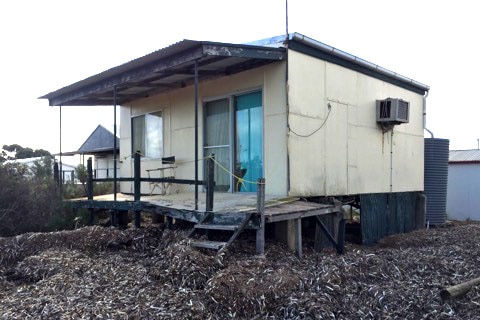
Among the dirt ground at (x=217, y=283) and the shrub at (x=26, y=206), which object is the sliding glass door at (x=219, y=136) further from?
the shrub at (x=26, y=206)

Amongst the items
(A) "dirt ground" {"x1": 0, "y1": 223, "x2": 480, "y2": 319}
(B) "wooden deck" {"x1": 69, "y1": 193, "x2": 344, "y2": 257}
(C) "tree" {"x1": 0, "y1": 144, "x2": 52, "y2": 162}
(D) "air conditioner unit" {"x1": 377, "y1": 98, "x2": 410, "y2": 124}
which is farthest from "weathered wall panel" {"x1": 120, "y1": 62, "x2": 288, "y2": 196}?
(C) "tree" {"x1": 0, "y1": 144, "x2": 52, "y2": 162}

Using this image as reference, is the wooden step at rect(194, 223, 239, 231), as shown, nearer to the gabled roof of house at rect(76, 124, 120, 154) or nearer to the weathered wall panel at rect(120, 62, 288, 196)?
the weathered wall panel at rect(120, 62, 288, 196)

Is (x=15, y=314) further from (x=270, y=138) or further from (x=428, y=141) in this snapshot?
(x=428, y=141)

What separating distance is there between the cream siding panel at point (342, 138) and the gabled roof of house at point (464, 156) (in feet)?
18.7

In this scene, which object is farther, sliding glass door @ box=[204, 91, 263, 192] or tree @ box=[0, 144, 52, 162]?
tree @ box=[0, 144, 52, 162]

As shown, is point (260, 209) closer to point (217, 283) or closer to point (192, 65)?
point (217, 283)

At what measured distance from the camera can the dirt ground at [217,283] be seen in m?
4.83

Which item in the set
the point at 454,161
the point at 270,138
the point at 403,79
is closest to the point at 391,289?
the point at 270,138

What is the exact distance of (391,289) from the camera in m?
5.44

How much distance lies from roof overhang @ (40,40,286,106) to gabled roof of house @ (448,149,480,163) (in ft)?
37.7

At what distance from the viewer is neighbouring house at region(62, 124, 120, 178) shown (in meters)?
24.3

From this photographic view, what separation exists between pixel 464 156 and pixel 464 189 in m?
2.38

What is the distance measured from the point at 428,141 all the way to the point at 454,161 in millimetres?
4777

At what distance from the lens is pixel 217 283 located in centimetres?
503
